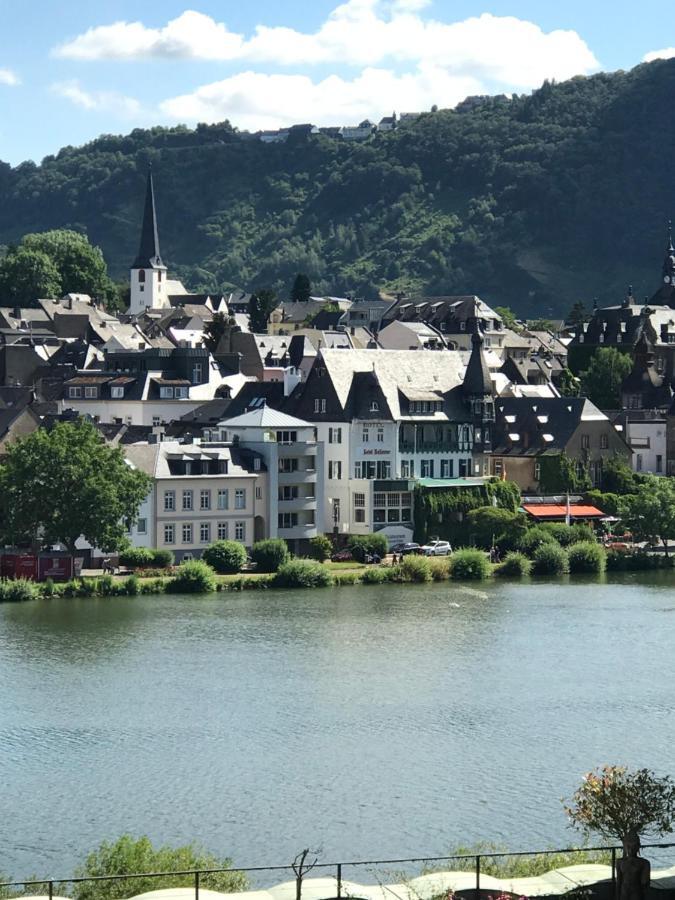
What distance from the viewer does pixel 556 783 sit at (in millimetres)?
40750

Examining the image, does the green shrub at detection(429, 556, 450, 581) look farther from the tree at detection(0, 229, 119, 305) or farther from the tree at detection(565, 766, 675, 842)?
the tree at detection(0, 229, 119, 305)

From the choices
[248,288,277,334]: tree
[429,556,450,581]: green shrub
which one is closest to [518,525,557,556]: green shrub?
[429,556,450,581]: green shrub

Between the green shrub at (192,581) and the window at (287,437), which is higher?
the window at (287,437)

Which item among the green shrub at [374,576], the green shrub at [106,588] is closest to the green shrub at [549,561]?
the green shrub at [374,576]

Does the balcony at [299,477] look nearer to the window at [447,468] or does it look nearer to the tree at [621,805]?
the window at [447,468]

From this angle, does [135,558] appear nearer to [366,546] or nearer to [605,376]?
[366,546]

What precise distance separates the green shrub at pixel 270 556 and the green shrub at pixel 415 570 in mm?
4435

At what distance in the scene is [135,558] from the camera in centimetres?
7169

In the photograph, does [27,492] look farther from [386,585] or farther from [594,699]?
[594,699]

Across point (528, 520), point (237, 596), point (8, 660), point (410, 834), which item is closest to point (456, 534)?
point (528, 520)

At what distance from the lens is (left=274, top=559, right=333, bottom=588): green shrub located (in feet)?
235

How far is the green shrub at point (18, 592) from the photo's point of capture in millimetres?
66438

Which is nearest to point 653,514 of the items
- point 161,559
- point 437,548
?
point 437,548

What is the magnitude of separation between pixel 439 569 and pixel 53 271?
94656mm
